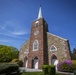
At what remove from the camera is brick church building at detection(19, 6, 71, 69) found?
19656 mm

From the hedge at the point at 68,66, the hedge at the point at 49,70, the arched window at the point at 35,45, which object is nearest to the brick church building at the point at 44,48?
the arched window at the point at 35,45

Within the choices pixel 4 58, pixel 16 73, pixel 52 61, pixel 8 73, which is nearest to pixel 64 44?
pixel 52 61

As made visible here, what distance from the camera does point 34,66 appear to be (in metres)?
22.7

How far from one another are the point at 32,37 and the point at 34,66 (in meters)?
7.75

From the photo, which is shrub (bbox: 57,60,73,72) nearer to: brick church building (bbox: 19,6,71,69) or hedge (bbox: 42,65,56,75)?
brick church building (bbox: 19,6,71,69)

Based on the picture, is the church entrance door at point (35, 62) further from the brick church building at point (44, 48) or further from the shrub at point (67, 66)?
the shrub at point (67, 66)

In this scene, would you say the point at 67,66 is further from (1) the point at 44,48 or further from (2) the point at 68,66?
(1) the point at 44,48

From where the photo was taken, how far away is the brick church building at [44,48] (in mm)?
19656

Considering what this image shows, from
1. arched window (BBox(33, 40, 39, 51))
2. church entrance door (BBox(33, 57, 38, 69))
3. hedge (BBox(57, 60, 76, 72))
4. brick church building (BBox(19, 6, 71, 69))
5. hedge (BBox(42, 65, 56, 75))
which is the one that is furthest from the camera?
arched window (BBox(33, 40, 39, 51))

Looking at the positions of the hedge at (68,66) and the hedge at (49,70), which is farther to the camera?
the hedge at (68,66)

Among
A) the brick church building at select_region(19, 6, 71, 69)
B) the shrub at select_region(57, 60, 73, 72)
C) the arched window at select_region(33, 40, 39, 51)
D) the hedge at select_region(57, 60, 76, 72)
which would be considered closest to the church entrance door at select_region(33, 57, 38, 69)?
the brick church building at select_region(19, 6, 71, 69)

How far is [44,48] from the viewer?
72.7 ft

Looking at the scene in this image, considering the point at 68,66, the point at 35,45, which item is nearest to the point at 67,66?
the point at 68,66

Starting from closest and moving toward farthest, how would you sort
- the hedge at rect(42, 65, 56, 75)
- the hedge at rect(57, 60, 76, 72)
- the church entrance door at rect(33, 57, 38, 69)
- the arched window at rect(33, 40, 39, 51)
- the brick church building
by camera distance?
the hedge at rect(42, 65, 56, 75)
the hedge at rect(57, 60, 76, 72)
the brick church building
the church entrance door at rect(33, 57, 38, 69)
the arched window at rect(33, 40, 39, 51)
